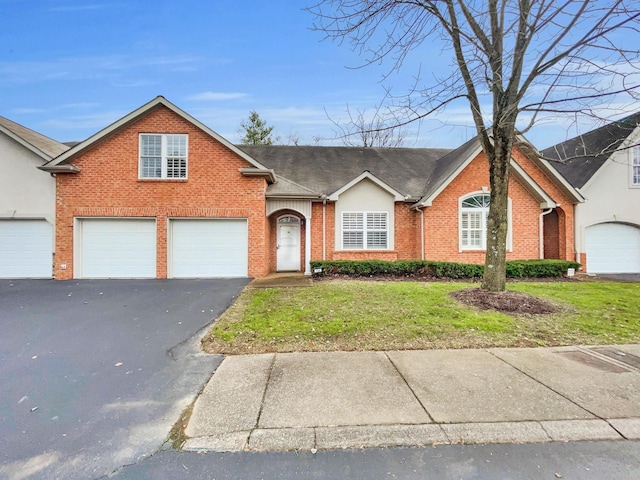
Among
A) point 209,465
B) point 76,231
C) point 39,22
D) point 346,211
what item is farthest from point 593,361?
point 39,22

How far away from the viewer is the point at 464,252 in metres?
12.8

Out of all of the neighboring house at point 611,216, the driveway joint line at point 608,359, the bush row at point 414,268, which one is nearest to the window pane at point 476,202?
the bush row at point 414,268

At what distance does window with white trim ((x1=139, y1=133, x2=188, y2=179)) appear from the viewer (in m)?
11.4

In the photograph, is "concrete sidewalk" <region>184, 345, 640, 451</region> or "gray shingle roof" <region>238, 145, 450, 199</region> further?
"gray shingle roof" <region>238, 145, 450, 199</region>

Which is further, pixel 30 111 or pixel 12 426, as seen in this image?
pixel 30 111

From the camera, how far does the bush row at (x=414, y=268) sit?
38.1 feet

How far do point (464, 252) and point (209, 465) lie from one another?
12635 millimetres

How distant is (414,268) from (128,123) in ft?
39.7

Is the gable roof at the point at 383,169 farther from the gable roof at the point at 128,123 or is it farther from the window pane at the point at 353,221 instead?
the gable roof at the point at 128,123

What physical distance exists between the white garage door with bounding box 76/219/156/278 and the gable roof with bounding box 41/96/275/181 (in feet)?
7.18

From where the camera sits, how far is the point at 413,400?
3.16m

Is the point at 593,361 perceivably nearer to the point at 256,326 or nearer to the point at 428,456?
the point at 428,456

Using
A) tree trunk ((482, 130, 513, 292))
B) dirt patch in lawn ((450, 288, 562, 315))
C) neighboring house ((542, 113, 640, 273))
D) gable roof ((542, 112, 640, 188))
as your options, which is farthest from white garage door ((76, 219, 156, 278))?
neighboring house ((542, 113, 640, 273))

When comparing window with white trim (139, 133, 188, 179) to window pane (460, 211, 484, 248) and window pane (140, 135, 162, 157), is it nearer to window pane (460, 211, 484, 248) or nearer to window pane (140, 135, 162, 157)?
window pane (140, 135, 162, 157)
